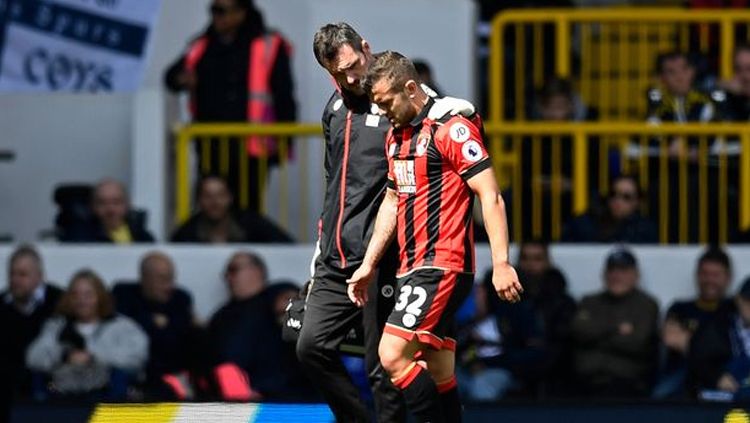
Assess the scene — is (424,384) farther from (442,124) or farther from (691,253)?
(691,253)

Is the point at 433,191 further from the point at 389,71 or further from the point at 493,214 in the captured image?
the point at 389,71

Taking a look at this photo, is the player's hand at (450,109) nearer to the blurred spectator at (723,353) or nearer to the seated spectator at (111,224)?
the blurred spectator at (723,353)

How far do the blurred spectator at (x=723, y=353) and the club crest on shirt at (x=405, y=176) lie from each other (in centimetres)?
424

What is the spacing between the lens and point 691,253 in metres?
15.0

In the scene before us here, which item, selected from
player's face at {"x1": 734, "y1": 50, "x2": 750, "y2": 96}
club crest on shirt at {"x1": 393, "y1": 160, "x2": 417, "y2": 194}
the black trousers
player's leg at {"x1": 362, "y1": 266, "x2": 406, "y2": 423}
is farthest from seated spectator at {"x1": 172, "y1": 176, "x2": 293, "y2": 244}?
club crest on shirt at {"x1": 393, "y1": 160, "x2": 417, "y2": 194}

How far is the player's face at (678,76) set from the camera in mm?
15086

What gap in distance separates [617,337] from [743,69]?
84.6 inches

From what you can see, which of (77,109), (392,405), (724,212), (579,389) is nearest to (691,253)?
(724,212)

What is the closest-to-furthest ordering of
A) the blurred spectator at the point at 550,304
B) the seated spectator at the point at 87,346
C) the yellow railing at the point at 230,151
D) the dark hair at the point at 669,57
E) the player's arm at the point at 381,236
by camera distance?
the player's arm at the point at 381,236 < the seated spectator at the point at 87,346 < the blurred spectator at the point at 550,304 < the dark hair at the point at 669,57 < the yellow railing at the point at 230,151

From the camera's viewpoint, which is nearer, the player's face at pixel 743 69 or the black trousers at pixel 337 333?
the black trousers at pixel 337 333

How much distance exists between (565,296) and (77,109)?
3.71m

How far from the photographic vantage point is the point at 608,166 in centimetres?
1552

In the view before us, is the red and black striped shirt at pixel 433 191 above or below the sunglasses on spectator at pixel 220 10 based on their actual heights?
below

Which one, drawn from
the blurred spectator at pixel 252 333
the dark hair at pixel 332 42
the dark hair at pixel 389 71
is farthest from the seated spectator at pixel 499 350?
the dark hair at pixel 389 71
